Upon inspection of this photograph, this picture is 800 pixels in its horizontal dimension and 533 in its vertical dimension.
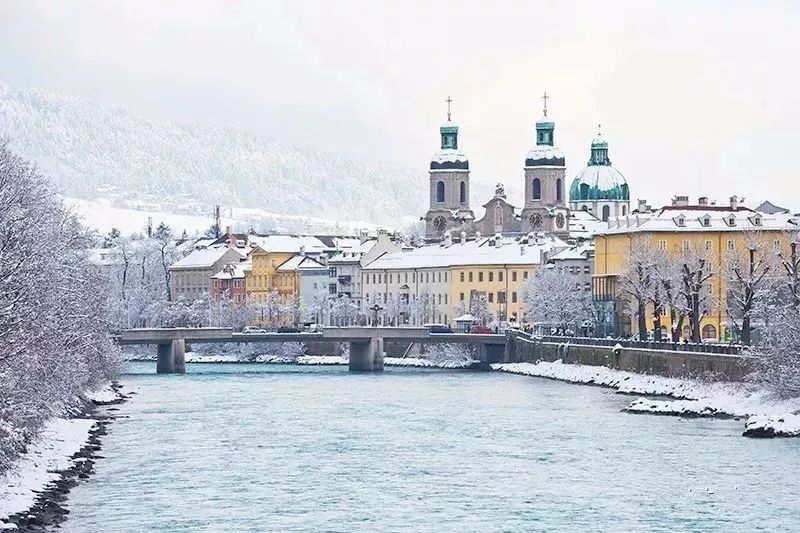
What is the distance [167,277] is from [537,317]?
60089 millimetres

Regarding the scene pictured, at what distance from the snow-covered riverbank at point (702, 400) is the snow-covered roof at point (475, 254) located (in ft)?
188

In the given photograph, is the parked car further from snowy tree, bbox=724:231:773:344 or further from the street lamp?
snowy tree, bbox=724:231:773:344

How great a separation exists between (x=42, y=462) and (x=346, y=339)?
7374 centimetres

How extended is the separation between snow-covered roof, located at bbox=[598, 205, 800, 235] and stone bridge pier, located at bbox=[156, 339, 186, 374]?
87.3 ft

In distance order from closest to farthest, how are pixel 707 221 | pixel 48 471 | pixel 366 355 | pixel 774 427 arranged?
pixel 48 471 → pixel 774 427 → pixel 707 221 → pixel 366 355

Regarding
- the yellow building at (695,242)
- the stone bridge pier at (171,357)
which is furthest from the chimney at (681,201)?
the stone bridge pier at (171,357)

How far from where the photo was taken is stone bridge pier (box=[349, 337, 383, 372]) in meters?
133

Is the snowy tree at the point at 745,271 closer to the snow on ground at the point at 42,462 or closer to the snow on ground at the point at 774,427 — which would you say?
the snow on ground at the point at 774,427

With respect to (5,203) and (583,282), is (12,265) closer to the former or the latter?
(5,203)

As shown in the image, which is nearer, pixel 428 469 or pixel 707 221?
pixel 428 469

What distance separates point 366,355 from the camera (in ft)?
438

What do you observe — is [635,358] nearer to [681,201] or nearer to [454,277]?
[681,201]

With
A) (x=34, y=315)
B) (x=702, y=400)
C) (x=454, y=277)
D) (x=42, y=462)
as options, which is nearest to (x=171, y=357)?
(x=454, y=277)

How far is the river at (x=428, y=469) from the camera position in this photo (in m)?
51.1
